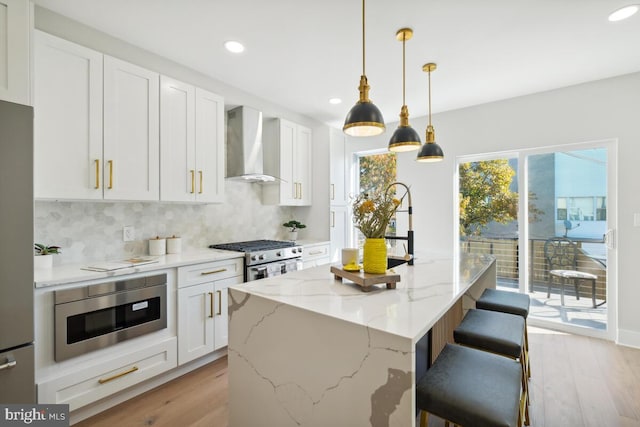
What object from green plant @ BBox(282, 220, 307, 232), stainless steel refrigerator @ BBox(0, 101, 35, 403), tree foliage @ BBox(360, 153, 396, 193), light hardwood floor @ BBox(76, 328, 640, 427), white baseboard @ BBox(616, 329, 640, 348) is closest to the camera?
stainless steel refrigerator @ BBox(0, 101, 35, 403)

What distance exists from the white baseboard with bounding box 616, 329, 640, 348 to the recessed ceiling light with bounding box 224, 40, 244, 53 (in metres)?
4.32

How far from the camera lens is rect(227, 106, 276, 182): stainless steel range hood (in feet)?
10.7

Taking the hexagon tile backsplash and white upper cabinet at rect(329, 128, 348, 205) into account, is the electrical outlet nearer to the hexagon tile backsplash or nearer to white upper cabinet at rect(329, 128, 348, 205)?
the hexagon tile backsplash

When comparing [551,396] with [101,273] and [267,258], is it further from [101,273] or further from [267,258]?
[101,273]

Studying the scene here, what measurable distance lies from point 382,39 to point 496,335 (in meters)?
2.12

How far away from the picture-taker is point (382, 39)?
2311mm

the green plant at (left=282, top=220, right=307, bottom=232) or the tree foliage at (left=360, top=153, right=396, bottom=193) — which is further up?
the tree foliage at (left=360, top=153, right=396, bottom=193)

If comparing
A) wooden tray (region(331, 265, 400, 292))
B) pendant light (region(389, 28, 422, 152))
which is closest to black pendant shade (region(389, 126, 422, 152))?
pendant light (region(389, 28, 422, 152))

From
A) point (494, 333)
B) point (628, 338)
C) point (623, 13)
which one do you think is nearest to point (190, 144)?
point (494, 333)

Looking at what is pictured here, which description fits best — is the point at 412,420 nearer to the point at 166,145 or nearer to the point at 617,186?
the point at 166,145

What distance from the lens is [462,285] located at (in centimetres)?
158

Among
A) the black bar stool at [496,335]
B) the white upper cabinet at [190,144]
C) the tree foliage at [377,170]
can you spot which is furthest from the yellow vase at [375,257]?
the tree foliage at [377,170]

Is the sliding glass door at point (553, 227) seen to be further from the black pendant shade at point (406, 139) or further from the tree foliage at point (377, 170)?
the black pendant shade at point (406, 139)

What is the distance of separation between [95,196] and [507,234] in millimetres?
4062
